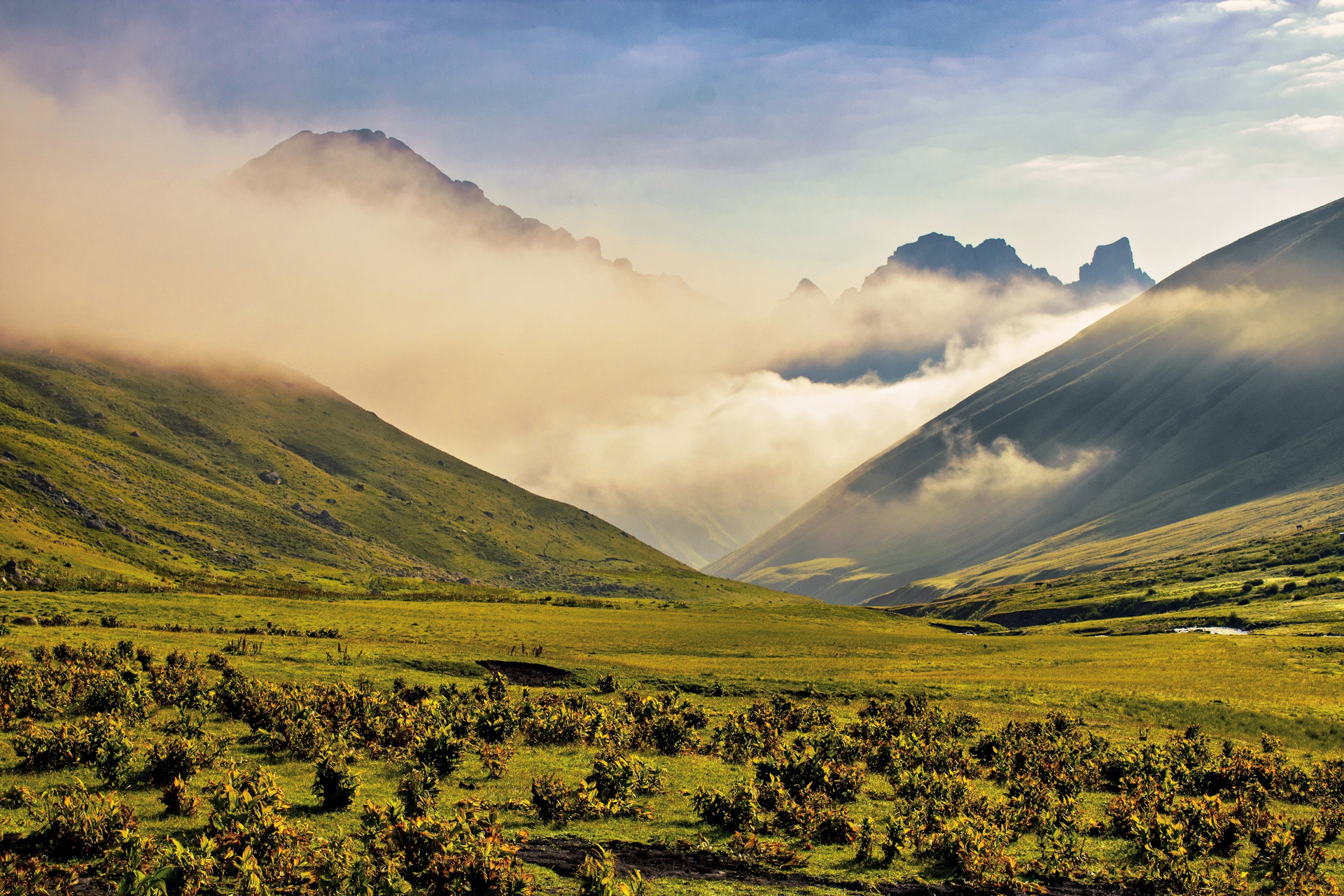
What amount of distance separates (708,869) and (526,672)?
44936 mm

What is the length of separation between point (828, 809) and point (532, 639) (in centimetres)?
6560

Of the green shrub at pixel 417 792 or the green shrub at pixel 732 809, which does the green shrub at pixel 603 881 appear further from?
the green shrub at pixel 732 809

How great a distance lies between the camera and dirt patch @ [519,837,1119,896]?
74.4 ft

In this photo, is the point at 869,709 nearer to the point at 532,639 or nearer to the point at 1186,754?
the point at 1186,754

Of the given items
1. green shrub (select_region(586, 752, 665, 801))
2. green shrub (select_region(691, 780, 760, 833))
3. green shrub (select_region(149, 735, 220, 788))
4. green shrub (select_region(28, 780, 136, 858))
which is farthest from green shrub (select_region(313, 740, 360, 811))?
green shrub (select_region(691, 780, 760, 833))

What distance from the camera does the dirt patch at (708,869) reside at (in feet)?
74.4

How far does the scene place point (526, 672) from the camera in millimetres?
65812

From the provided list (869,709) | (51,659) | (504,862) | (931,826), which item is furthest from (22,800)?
(869,709)

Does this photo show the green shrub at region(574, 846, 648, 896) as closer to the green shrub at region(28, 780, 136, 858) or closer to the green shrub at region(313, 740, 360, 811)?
the green shrub at region(313, 740, 360, 811)

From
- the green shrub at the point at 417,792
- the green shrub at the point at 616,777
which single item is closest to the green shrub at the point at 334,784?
the green shrub at the point at 417,792

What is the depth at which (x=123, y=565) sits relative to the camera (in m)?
150

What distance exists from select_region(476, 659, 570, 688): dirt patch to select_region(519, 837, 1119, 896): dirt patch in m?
38.0

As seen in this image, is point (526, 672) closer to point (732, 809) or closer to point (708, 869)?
point (732, 809)

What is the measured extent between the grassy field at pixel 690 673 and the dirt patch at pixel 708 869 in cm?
77
